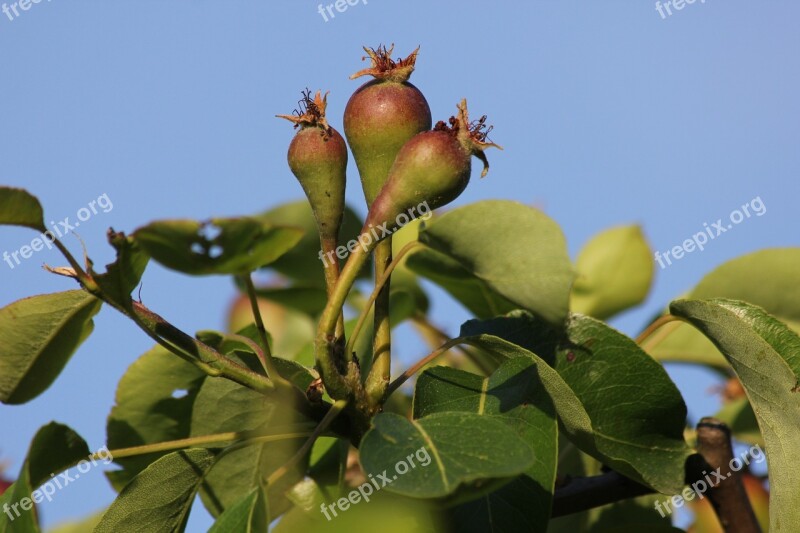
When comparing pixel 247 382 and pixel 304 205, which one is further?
pixel 304 205

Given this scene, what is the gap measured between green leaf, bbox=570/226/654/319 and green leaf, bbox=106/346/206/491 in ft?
3.72

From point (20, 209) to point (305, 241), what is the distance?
3.79 feet

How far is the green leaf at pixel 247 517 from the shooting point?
3.65ft

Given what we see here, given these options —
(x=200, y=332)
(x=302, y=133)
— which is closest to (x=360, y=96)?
(x=302, y=133)

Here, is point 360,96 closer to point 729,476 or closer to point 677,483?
point 677,483

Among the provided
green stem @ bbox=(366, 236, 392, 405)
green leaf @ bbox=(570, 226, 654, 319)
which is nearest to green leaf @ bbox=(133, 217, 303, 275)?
green stem @ bbox=(366, 236, 392, 405)

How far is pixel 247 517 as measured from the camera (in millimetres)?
1116

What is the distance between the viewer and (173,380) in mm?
1741

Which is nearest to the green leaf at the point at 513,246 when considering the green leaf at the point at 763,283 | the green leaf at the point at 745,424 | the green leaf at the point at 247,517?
the green leaf at the point at 247,517

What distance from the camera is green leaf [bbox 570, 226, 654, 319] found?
96.8 inches

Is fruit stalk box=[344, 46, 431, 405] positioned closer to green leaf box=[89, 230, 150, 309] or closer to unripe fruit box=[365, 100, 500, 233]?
unripe fruit box=[365, 100, 500, 233]

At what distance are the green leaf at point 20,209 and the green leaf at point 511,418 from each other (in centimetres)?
57

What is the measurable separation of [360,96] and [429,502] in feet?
1.95

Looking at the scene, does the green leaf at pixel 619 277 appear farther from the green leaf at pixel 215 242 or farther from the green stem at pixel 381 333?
the green leaf at pixel 215 242
